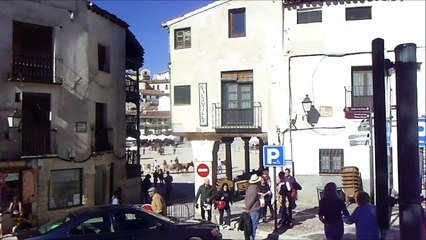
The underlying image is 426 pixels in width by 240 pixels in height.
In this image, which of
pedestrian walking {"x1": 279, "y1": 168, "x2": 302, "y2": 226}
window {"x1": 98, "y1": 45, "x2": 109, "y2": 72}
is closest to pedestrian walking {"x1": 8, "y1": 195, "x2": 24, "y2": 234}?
window {"x1": 98, "y1": 45, "x2": 109, "y2": 72}

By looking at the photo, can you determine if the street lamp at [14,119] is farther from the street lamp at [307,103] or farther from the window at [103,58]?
the street lamp at [307,103]

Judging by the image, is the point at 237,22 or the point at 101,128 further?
the point at 101,128

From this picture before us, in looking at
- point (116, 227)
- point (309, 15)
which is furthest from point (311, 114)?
point (116, 227)

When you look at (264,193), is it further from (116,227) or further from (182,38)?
(182,38)

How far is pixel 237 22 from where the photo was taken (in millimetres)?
19406

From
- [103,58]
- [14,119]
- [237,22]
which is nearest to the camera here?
[14,119]

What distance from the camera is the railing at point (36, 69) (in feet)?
54.3

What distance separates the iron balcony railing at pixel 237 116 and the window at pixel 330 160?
281 cm

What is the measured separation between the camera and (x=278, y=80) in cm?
1856

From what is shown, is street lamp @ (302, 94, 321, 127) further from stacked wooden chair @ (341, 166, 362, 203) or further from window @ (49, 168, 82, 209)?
window @ (49, 168, 82, 209)

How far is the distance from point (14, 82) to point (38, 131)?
6.69ft

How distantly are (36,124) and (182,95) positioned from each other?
6081 millimetres

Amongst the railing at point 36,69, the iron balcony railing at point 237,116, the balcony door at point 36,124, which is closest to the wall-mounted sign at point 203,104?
the iron balcony railing at point 237,116

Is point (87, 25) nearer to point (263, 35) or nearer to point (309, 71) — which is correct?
point (263, 35)
